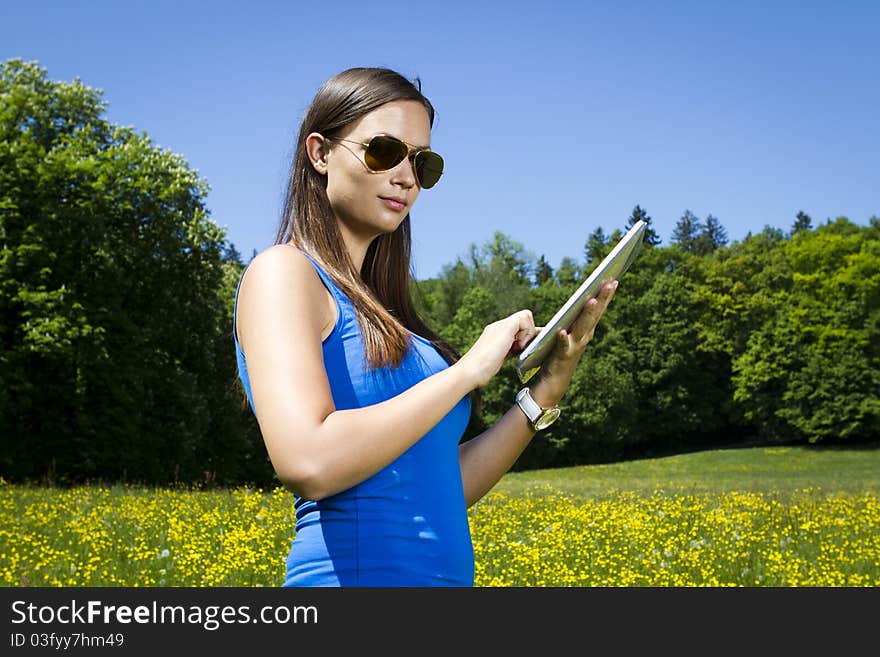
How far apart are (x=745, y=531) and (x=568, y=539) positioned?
6.21 ft

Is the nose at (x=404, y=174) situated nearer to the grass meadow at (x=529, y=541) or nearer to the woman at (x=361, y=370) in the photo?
the woman at (x=361, y=370)

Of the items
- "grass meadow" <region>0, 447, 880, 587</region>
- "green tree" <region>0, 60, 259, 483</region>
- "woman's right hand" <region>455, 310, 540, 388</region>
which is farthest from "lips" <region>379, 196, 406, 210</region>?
"green tree" <region>0, 60, 259, 483</region>

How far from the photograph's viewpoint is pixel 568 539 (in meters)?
8.34

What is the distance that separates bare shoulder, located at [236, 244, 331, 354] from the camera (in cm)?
154

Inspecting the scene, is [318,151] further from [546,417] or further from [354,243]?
[546,417]

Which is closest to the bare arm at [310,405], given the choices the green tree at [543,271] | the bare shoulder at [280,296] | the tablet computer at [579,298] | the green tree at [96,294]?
the bare shoulder at [280,296]

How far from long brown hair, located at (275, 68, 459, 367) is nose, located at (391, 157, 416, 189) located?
0.46ft

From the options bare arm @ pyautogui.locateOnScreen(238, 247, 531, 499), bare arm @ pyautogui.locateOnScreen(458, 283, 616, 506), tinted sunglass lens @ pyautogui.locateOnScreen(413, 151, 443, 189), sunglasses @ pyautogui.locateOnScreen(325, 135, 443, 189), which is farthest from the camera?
bare arm @ pyautogui.locateOnScreen(458, 283, 616, 506)

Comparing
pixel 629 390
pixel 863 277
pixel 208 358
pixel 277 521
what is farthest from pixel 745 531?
pixel 863 277

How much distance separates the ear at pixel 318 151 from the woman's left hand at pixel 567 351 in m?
0.69

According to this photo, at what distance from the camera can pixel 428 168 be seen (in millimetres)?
2064

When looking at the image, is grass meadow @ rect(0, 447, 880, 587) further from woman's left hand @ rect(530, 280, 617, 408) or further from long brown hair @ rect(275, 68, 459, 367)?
long brown hair @ rect(275, 68, 459, 367)

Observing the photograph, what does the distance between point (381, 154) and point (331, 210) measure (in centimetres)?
17

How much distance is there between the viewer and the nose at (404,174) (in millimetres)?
1896
